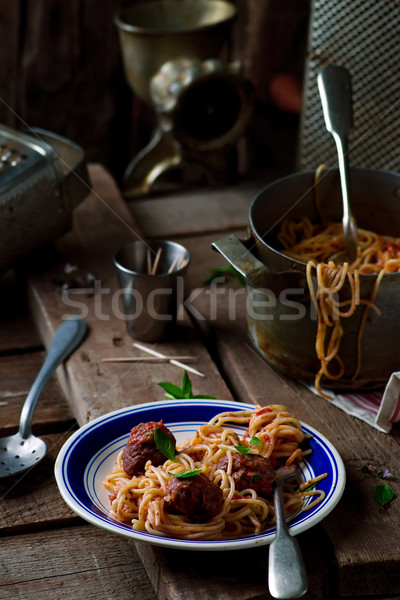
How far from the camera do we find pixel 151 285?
5.97ft

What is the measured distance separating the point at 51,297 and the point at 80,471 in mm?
778

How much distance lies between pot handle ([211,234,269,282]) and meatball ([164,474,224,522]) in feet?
1.55

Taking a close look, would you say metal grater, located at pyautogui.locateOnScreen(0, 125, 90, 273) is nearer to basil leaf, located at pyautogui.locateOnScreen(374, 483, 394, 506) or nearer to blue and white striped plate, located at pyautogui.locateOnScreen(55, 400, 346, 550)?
blue and white striped plate, located at pyautogui.locateOnScreen(55, 400, 346, 550)

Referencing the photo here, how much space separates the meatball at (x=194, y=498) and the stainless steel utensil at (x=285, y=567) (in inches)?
4.4

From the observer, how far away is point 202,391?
1704 mm

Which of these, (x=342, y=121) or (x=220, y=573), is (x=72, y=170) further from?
(x=220, y=573)

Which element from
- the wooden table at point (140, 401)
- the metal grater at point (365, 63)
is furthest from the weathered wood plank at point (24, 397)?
the metal grater at point (365, 63)

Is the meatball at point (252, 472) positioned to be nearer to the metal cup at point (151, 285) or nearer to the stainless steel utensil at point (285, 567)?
the stainless steel utensil at point (285, 567)

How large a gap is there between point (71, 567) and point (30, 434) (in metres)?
0.35

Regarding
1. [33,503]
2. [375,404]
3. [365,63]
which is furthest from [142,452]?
[365,63]

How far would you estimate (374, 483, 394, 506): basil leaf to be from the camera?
140 cm

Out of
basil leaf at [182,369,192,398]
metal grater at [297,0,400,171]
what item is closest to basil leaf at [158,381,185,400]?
basil leaf at [182,369,192,398]

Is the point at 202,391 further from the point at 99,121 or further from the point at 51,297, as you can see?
the point at 99,121

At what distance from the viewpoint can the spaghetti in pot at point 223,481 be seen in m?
1.25
